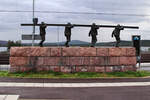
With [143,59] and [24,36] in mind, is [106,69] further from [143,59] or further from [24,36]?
[143,59]

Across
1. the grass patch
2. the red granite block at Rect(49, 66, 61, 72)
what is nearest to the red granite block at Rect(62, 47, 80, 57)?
the red granite block at Rect(49, 66, 61, 72)

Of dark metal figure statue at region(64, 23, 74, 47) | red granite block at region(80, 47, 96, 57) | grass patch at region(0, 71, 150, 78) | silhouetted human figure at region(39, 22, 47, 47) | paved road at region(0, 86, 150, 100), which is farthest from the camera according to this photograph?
dark metal figure statue at region(64, 23, 74, 47)

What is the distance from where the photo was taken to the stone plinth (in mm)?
15969

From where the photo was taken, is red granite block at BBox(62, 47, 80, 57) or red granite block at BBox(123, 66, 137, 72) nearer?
red granite block at BBox(62, 47, 80, 57)

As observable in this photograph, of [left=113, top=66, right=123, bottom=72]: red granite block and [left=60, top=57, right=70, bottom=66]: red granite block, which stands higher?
[left=60, top=57, right=70, bottom=66]: red granite block

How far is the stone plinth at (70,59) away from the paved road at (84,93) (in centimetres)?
477

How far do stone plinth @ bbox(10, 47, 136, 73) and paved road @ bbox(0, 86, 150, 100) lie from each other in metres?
4.77

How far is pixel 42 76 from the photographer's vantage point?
15.2 metres

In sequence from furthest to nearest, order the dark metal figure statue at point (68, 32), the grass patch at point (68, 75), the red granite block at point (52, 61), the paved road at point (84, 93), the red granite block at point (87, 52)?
the dark metal figure statue at point (68, 32)
the red granite block at point (87, 52)
the red granite block at point (52, 61)
the grass patch at point (68, 75)
the paved road at point (84, 93)

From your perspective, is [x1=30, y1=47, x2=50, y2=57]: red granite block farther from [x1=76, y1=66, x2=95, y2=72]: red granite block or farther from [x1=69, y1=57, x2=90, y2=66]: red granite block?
[x1=76, y1=66, x2=95, y2=72]: red granite block

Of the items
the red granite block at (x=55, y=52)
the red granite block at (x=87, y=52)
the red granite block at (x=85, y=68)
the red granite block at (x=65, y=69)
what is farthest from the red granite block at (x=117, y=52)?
the red granite block at (x=55, y=52)

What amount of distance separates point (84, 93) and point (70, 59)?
598cm

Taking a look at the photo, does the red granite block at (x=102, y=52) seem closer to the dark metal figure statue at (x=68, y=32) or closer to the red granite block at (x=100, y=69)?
the red granite block at (x=100, y=69)

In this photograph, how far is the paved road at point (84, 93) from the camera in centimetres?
960
